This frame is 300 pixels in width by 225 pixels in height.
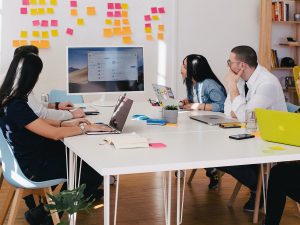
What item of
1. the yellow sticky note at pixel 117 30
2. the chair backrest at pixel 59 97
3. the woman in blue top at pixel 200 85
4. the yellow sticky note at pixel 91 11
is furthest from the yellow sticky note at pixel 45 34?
the woman in blue top at pixel 200 85

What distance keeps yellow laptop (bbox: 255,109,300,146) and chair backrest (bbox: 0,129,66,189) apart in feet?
3.76

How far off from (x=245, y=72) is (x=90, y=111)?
114cm

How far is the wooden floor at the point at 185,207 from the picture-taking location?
10.9 feet

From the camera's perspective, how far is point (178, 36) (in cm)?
597

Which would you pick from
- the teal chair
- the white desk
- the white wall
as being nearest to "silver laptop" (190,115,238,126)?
the white desk

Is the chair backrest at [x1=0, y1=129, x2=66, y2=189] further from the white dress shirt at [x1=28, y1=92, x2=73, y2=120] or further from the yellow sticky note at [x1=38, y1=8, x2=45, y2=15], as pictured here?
the yellow sticky note at [x1=38, y1=8, x2=45, y2=15]

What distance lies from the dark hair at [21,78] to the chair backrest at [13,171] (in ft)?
0.71

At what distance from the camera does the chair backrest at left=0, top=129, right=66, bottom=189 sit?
2.60m

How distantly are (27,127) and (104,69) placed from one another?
155 cm

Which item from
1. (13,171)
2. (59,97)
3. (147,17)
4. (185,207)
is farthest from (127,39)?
(13,171)

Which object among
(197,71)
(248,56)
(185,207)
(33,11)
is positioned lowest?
(185,207)

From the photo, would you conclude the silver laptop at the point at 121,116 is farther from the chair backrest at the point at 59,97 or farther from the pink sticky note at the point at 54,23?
the pink sticky note at the point at 54,23

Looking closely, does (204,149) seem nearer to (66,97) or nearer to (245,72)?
(245,72)

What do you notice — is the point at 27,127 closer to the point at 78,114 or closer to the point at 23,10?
the point at 78,114
